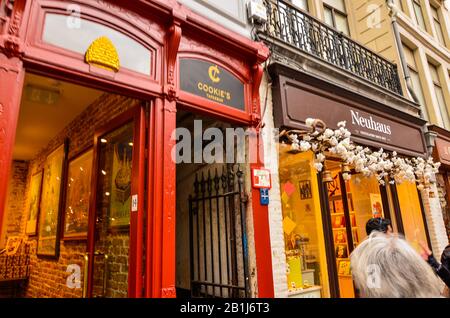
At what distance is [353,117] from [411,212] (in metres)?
3.50

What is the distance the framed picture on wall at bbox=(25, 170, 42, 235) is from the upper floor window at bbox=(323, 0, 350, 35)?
7.79 metres

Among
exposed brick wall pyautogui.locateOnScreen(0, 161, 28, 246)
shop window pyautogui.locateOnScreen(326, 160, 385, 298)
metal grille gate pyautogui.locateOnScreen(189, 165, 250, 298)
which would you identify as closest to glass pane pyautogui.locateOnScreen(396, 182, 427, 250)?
shop window pyautogui.locateOnScreen(326, 160, 385, 298)

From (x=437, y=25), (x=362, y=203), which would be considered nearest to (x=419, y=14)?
(x=437, y=25)

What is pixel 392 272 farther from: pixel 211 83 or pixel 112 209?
pixel 112 209

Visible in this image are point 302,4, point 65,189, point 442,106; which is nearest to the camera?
point 65,189

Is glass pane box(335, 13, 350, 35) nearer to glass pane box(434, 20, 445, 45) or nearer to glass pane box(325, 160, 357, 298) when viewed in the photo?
glass pane box(325, 160, 357, 298)

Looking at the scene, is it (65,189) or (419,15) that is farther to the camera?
(419,15)

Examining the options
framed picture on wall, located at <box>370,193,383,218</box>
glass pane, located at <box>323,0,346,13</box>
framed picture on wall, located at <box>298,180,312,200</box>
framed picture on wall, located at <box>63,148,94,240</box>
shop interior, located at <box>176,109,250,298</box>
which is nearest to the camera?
shop interior, located at <box>176,109,250,298</box>

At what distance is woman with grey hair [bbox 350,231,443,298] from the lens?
4.45ft

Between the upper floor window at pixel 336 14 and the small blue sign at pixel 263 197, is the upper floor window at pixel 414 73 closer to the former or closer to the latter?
the upper floor window at pixel 336 14

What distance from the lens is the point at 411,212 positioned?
7.57 metres

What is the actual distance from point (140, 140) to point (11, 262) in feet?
19.6

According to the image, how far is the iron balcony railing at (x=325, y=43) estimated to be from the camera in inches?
209

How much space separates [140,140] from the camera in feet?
10.8
